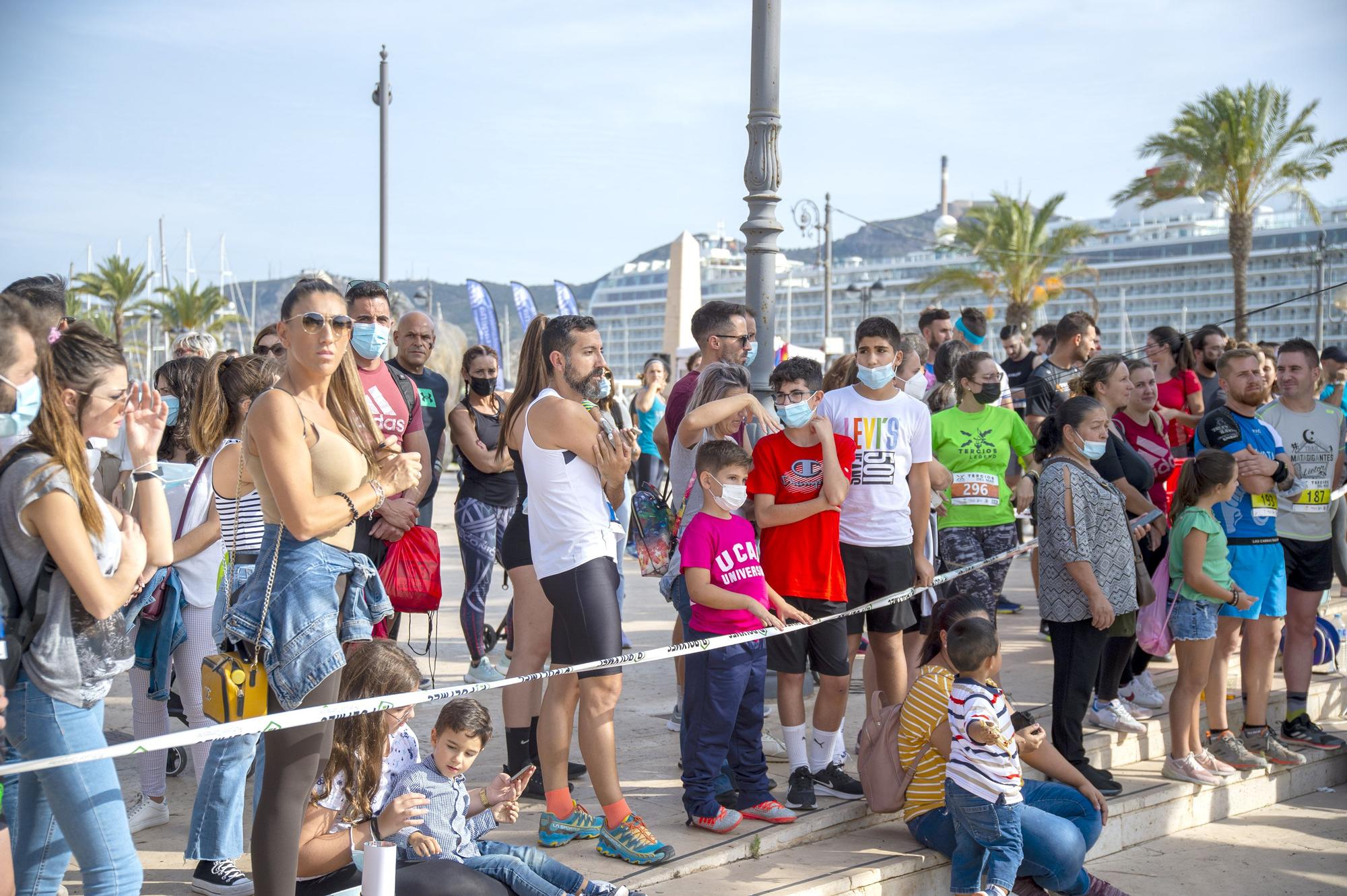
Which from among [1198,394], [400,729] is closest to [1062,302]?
[1198,394]

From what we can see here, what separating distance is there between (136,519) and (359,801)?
1.15 metres

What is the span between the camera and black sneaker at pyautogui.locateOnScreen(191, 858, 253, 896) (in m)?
3.72

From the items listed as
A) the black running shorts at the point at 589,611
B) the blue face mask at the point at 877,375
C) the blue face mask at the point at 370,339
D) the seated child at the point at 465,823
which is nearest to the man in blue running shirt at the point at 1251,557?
the blue face mask at the point at 877,375

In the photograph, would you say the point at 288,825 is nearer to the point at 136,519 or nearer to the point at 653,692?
the point at 136,519

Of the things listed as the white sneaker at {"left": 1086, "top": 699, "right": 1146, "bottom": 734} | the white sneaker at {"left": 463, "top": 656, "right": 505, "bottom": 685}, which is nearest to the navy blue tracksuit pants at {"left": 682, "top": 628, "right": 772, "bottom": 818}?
the white sneaker at {"left": 463, "top": 656, "right": 505, "bottom": 685}

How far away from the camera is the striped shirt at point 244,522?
→ 13.1 ft

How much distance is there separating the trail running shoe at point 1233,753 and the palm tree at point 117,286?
5509 cm

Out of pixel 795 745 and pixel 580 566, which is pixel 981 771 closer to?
pixel 795 745

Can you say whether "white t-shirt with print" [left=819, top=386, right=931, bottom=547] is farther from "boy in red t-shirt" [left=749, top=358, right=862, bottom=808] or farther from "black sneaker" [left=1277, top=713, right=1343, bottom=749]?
"black sneaker" [left=1277, top=713, right=1343, bottom=749]

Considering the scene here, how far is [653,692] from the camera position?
6.61 metres

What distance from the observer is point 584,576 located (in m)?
4.09

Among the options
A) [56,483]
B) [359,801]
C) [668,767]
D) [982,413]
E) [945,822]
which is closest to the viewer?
[56,483]

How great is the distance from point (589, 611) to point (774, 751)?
184 centimetres

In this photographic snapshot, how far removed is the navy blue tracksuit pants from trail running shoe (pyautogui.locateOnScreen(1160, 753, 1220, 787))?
97.9 inches
